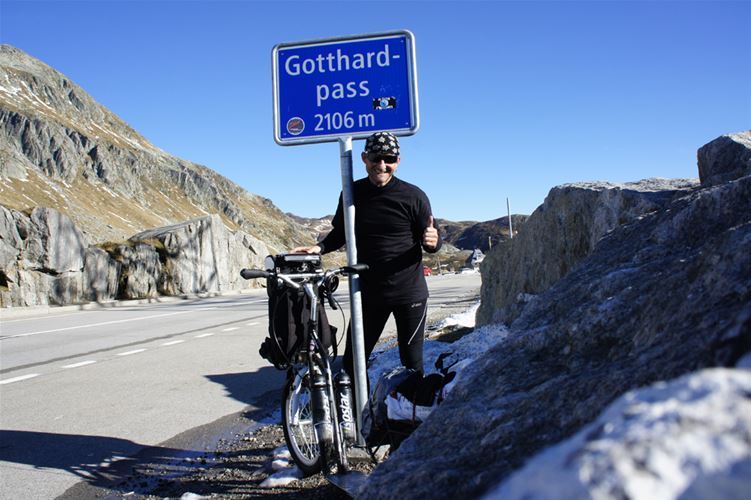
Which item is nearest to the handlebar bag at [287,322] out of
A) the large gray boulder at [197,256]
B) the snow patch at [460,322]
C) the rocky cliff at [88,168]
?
the snow patch at [460,322]

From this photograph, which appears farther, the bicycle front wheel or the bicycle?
the bicycle front wheel

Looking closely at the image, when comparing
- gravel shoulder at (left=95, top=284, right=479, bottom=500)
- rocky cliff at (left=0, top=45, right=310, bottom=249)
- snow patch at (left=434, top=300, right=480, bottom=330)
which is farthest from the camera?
rocky cliff at (left=0, top=45, right=310, bottom=249)

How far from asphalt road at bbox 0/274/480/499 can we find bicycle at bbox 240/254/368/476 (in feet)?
3.93

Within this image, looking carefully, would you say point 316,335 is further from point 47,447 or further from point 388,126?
point 47,447

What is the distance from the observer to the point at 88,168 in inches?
4294

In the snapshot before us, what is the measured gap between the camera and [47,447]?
4.42m

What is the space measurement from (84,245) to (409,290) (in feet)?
74.6

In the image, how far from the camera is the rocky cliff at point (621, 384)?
0.63 m

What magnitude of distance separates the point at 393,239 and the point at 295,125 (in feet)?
3.02

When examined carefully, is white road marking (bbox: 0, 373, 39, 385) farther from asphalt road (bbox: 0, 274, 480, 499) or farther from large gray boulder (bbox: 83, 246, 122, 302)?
large gray boulder (bbox: 83, 246, 122, 302)

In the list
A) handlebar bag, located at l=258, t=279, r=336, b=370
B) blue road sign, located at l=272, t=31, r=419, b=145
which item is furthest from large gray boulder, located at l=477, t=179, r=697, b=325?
handlebar bag, located at l=258, t=279, r=336, b=370

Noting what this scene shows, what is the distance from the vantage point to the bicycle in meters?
3.17

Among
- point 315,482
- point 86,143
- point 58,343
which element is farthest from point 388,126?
point 86,143

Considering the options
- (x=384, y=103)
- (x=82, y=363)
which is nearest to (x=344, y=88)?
(x=384, y=103)
